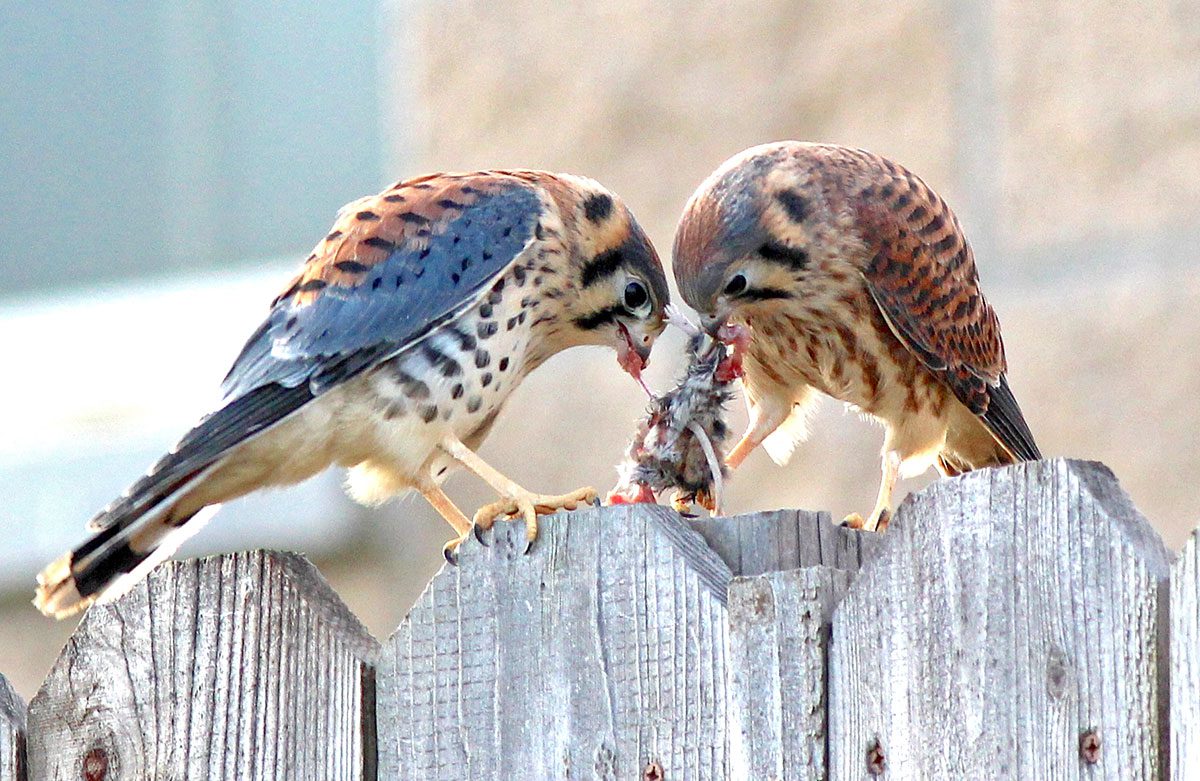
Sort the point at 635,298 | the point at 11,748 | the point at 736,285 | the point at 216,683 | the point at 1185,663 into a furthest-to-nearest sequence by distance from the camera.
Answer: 1. the point at 635,298
2. the point at 736,285
3. the point at 11,748
4. the point at 216,683
5. the point at 1185,663

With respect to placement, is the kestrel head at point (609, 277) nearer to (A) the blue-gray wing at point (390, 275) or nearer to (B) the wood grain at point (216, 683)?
(A) the blue-gray wing at point (390, 275)

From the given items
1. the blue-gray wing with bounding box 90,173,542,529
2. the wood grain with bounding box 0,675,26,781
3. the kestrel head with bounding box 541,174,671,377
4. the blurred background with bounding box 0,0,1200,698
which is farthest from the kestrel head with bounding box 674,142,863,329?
the wood grain with bounding box 0,675,26,781

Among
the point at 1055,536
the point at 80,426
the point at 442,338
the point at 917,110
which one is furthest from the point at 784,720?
the point at 80,426

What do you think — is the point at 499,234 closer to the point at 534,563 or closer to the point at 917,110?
the point at 917,110

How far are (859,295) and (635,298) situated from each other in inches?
16.5

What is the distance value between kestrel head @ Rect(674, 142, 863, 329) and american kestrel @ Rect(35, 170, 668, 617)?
0.53 feet

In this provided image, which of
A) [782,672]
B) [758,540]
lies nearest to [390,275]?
[758,540]

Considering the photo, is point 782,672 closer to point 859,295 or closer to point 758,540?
point 758,540

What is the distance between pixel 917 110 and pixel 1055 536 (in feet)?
8.34

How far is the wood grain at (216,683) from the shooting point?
2219 millimetres

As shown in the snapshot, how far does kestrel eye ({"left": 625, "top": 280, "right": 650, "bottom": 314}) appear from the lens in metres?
3.77

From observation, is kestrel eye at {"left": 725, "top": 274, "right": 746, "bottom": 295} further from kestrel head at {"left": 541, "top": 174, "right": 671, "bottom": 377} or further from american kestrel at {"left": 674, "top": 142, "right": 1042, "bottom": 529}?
kestrel head at {"left": 541, "top": 174, "right": 671, "bottom": 377}

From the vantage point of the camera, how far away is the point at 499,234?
3.59 meters

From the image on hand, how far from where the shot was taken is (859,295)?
3.78m
